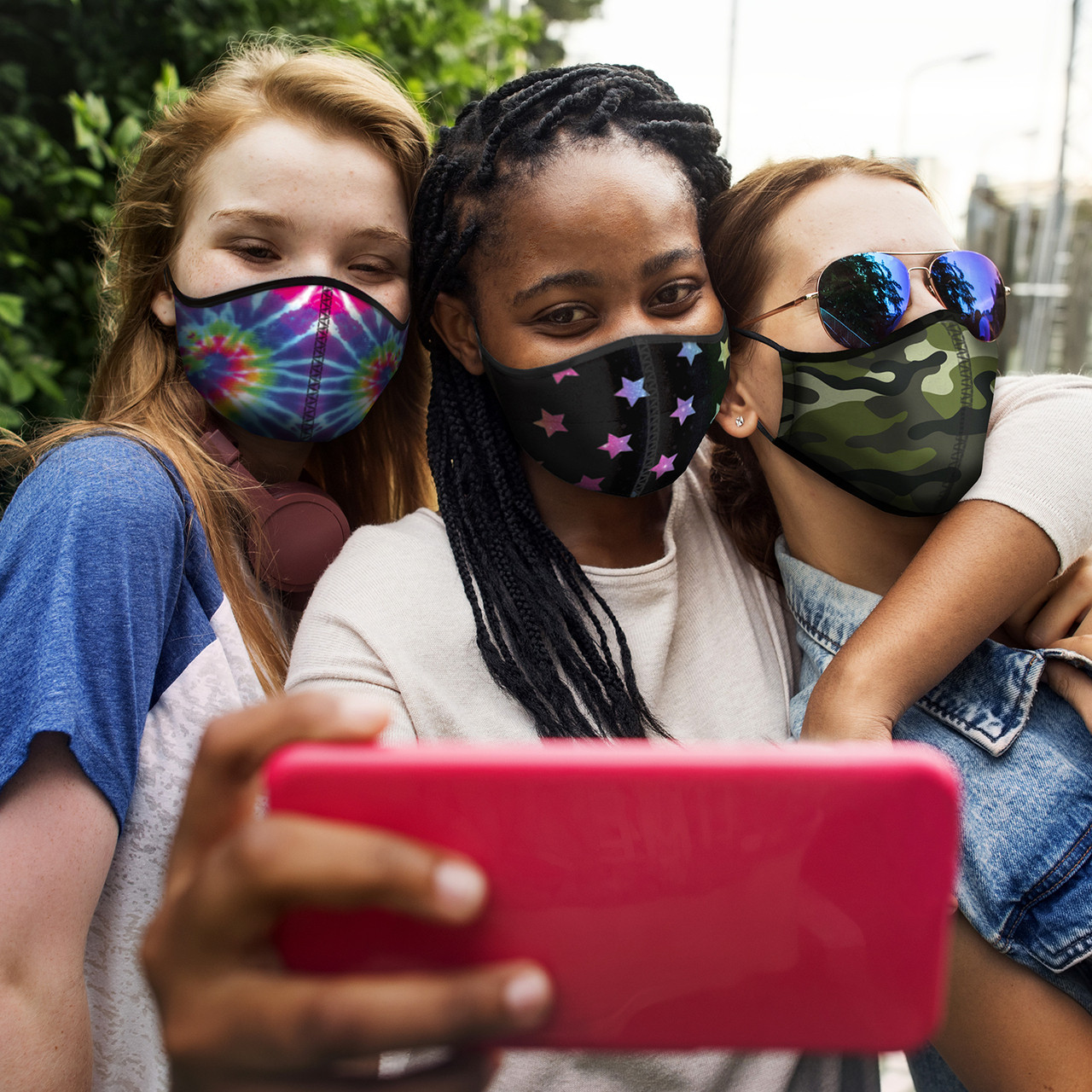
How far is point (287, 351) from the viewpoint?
197 cm

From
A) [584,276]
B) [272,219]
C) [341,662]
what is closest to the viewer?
[341,662]

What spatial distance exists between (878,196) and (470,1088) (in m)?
1.61

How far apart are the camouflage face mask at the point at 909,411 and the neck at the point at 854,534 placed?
0.08m

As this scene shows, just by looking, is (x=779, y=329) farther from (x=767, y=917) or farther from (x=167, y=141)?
(x=167, y=141)

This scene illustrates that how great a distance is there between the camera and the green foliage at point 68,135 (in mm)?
3010

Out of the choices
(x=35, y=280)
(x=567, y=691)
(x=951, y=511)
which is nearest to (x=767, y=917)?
(x=567, y=691)

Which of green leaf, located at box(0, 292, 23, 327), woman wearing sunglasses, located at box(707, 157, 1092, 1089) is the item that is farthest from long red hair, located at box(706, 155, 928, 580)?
green leaf, located at box(0, 292, 23, 327)

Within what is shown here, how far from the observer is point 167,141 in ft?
7.27

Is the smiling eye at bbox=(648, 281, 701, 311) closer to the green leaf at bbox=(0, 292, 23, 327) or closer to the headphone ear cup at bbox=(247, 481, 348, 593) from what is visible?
the headphone ear cup at bbox=(247, 481, 348, 593)

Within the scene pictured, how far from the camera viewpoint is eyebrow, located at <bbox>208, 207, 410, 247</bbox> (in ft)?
6.43

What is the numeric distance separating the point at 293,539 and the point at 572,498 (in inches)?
24.6

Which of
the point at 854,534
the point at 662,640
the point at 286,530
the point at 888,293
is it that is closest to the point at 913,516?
the point at 854,534

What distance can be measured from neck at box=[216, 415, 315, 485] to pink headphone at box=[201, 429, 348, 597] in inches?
2.1

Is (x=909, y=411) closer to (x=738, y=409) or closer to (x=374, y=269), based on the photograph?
(x=738, y=409)
